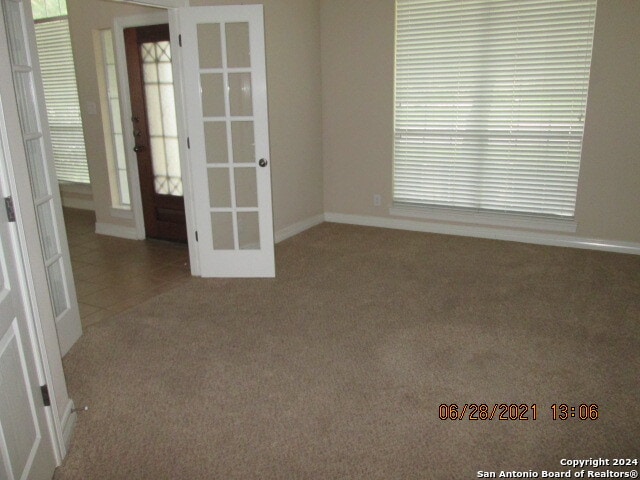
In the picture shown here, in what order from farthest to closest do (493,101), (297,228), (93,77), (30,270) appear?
(297,228), (93,77), (493,101), (30,270)

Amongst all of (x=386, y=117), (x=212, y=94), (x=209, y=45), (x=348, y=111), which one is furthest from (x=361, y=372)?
(x=348, y=111)

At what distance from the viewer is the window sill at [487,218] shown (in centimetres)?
481

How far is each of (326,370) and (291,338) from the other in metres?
0.44

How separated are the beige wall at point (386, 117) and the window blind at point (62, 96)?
10.7 ft

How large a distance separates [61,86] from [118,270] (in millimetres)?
3421

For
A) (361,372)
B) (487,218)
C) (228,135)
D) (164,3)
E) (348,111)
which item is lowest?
(361,372)

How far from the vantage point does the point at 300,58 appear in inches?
205

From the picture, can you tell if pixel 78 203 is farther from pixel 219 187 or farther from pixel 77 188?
pixel 219 187

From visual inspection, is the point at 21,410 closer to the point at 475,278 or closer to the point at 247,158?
the point at 247,158

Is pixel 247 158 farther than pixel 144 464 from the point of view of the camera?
Yes

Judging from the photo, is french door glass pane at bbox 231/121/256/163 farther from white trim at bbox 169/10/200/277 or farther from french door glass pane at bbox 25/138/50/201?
french door glass pane at bbox 25/138/50/201

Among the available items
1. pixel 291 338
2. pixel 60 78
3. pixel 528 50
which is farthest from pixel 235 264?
pixel 60 78

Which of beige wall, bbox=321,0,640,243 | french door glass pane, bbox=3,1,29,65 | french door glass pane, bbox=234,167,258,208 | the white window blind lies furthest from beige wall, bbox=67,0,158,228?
the white window blind

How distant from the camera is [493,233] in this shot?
202 inches
